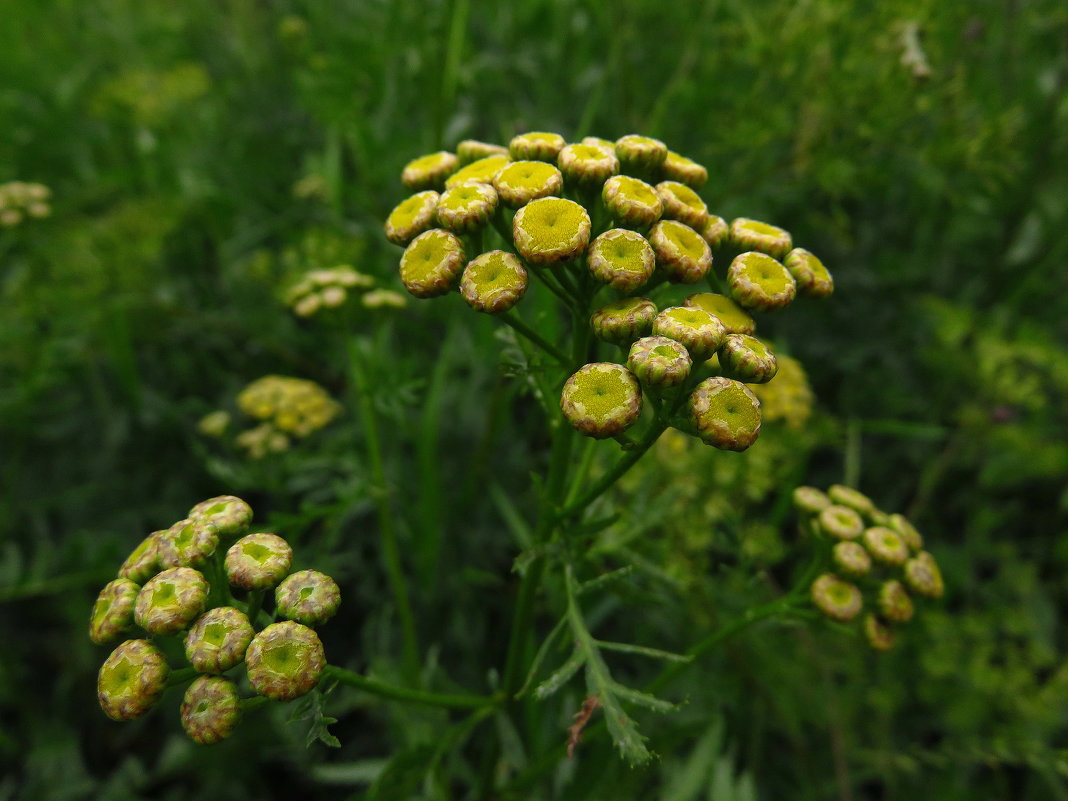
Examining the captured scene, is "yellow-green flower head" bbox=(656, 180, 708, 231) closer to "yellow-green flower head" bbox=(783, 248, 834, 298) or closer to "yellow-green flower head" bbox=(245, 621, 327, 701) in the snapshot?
"yellow-green flower head" bbox=(783, 248, 834, 298)

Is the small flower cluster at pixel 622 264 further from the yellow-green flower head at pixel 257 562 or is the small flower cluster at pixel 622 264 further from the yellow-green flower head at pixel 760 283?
the yellow-green flower head at pixel 257 562

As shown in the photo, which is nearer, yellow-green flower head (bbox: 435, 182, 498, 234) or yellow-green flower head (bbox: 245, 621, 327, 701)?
yellow-green flower head (bbox: 245, 621, 327, 701)

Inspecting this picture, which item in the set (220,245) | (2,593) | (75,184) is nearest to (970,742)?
(2,593)

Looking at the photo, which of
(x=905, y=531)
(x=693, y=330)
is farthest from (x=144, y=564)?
(x=905, y=531)

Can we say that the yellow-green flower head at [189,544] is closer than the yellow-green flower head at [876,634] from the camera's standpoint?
Yes

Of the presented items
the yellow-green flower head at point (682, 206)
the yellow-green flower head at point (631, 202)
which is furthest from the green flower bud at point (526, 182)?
the yellow-green flower head at point (682, 206)

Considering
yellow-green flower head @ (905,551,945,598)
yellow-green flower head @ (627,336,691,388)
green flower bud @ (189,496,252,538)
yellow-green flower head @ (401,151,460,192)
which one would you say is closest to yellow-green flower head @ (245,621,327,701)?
green flower bud @ (189,496,252,538)
